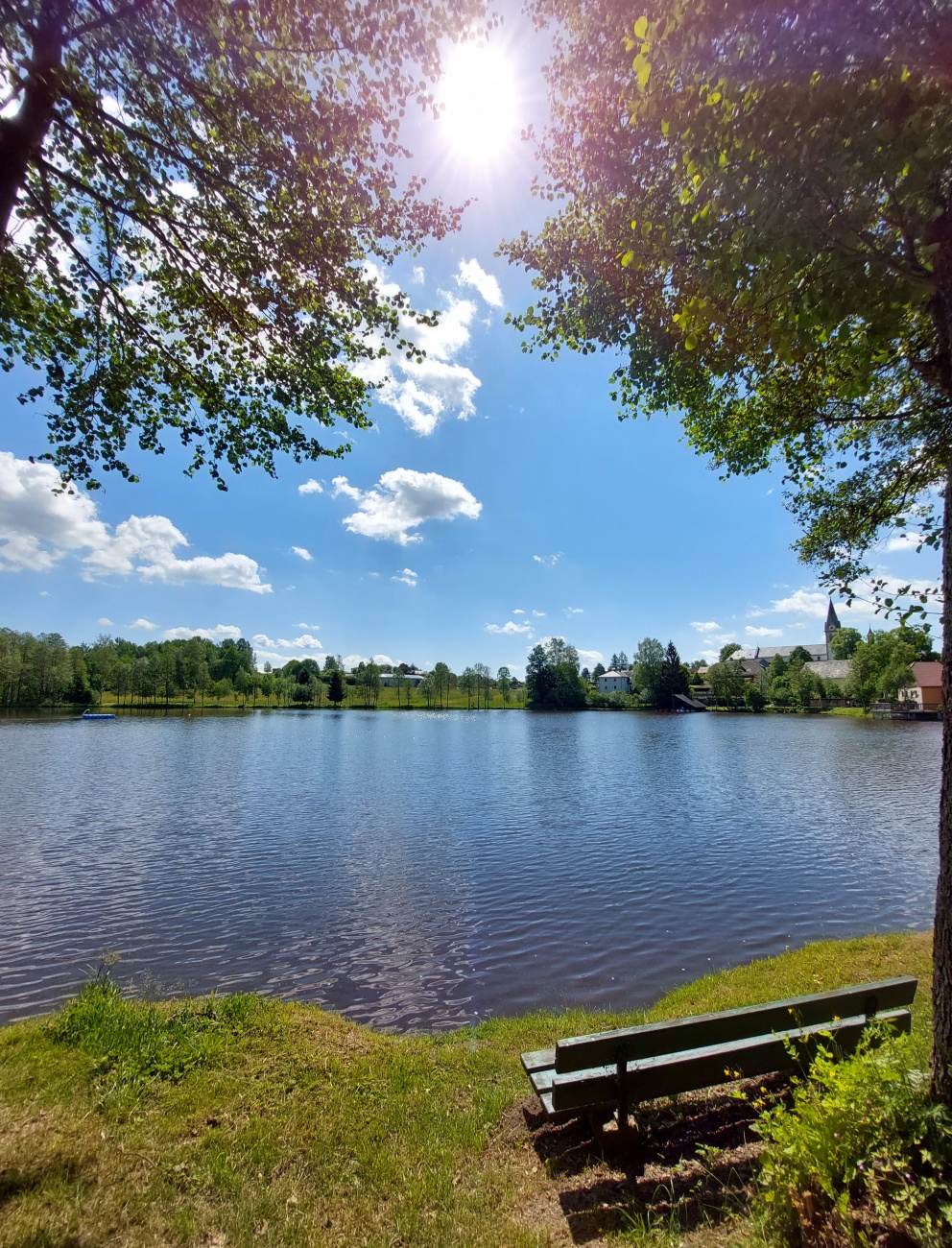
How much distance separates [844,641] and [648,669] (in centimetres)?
5287

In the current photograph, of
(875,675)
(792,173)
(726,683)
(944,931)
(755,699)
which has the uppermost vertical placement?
(792,173)

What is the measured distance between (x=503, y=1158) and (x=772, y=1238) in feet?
8.55

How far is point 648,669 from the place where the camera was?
13850 cm

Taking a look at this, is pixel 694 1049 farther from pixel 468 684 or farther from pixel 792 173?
pixel 468 684

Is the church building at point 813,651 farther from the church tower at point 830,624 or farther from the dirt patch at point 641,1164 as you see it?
the dirt patch at point 641,1164

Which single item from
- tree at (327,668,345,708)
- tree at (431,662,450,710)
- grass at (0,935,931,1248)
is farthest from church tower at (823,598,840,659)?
grass at (0,935,931,1248)

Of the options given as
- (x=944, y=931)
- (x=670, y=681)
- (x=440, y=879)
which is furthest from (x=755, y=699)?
(x=944, y=931)

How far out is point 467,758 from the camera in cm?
4366

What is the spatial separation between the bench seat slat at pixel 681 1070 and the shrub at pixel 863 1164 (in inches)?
54.6

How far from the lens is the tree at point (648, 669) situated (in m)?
136

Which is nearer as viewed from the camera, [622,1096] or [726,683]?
[622,1096]

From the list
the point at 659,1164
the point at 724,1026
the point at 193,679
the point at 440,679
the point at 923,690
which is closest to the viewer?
the point at 659,1164

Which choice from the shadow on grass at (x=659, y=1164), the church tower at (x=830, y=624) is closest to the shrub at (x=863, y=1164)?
the shadow on grass at (x=659, y=1164)

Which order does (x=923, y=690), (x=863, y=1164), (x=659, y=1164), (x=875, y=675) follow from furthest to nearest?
1. (x=875, y=675)
2. (x=923, y=690)
3. (x=659, y=1164)
4. (x=863, y=1164)
